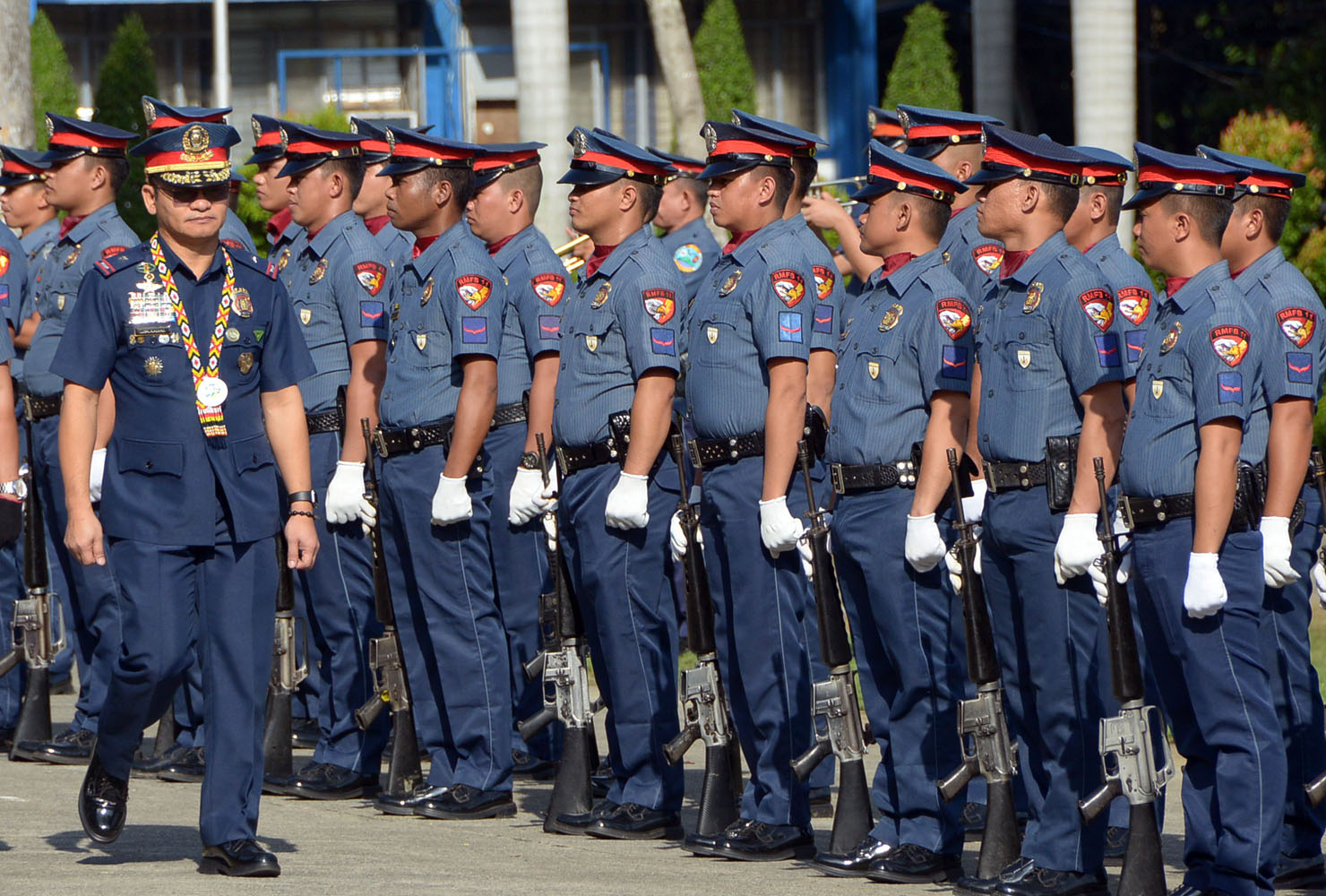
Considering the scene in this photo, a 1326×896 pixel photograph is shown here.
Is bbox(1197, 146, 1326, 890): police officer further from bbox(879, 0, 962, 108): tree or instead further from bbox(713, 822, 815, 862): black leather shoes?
bbox(879, 0, 962, 108): tree

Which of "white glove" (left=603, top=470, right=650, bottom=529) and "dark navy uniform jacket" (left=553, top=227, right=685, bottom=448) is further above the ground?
"dark navy uniform jacket" (left=553, top=227, right=685, bottom=448)

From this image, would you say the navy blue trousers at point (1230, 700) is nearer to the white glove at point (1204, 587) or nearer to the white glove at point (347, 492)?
the white glove at point (1204, 587)

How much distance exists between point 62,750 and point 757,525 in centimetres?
354

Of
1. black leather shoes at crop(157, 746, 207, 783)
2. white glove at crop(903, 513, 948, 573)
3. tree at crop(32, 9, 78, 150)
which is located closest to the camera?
white glove at crop(903, 513, 948, 573)

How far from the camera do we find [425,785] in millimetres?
7461

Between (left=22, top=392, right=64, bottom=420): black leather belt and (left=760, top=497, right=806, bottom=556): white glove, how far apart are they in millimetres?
3537

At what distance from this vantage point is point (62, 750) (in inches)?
335

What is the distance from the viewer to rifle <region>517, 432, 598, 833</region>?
7.10 metres

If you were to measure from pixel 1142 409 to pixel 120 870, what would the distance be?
3.27 m

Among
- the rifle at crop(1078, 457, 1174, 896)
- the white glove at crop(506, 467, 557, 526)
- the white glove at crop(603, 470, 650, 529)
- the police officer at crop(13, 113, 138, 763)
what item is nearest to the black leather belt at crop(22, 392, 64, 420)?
the police officer at crop(13, 113, 138, 763)

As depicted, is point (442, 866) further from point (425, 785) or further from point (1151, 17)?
point (1151, 17)

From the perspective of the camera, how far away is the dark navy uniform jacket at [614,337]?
6875mm

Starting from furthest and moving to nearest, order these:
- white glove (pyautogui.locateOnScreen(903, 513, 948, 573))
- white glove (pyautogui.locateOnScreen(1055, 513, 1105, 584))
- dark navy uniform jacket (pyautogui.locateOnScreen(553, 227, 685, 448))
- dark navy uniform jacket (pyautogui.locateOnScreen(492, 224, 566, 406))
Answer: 1. dark navy uniform jacket (pyautogui.locateOnScreen(492, 224, 566, 406))
2. dark navy uniform jacket (pyautogui.locateOnScreen(553, 227, 685, 448))
3. white glove (pyautogui.locateOnScreen(903, 513, 948, 573))
4. white glove (pyautogui.locateOnScreen(1055, 513, 1105, 584))

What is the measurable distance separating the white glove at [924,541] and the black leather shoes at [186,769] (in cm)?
329
